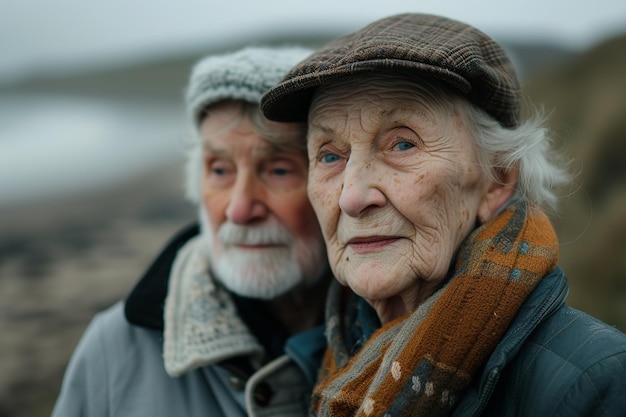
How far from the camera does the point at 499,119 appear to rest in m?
2.23

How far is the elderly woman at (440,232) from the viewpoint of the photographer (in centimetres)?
184

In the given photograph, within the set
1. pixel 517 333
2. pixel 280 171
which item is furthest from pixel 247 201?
pixel 517 333

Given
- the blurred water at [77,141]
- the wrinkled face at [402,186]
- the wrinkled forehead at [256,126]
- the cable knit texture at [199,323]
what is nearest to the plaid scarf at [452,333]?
the wrinkled face at [402,186]

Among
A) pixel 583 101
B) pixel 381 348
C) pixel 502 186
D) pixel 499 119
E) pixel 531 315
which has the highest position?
pixel 499 119

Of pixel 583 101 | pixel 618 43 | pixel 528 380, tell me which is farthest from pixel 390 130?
pixel 618 43

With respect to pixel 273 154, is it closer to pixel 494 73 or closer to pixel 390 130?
pixel 390 130

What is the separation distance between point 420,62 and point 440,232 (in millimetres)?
550

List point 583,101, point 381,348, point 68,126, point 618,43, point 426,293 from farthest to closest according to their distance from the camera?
point 68,126 → point 618,43 → point 583,101 → point 426,293 → point 381,348

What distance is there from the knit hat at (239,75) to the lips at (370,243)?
811 mm

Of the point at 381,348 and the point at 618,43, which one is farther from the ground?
the point at 381,348

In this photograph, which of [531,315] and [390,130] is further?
[390,130]

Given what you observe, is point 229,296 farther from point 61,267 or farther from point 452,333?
point 61,267

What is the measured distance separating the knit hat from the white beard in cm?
56

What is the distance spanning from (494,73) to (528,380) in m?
0.97
